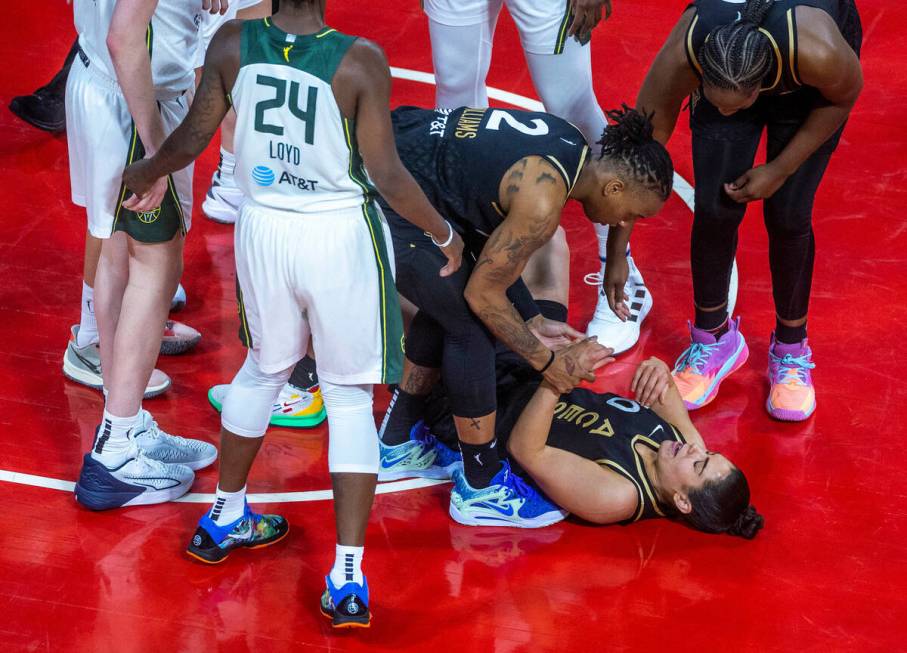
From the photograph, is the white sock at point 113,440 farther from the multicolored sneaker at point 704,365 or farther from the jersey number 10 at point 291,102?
the multicolored sneaker at point 704,365

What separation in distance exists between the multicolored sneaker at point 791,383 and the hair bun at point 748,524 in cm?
60

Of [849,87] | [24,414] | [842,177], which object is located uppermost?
[849,87]

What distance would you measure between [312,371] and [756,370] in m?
1.61

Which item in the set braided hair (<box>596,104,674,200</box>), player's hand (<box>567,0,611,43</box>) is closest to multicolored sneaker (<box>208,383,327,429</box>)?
braided hair (<box>596,104,674,200</box>)

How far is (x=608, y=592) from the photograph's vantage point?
346 cm

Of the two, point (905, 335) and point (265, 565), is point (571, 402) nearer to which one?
point (265, 565)

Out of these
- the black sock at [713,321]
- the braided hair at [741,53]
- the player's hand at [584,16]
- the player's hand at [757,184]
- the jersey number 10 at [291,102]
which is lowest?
the black sock at [713,321]

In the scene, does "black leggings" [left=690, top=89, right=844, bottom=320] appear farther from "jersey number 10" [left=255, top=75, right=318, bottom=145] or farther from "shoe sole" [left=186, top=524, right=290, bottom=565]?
"shoe sole" [left=186, top=524, right=290, bottom=565]

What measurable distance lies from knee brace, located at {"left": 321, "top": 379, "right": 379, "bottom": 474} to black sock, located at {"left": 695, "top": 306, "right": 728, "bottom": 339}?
150cm

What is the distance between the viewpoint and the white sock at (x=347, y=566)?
128 inches

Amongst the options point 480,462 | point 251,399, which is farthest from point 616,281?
point 251,399

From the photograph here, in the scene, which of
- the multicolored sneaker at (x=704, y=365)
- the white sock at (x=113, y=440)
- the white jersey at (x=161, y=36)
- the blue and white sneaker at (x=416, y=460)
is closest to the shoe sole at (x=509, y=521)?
the blue and white sneaker at (x=416, y=460)

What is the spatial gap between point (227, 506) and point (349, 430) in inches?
19.3

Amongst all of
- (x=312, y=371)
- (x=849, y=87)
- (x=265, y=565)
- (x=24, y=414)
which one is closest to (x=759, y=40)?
(x=849, y=87)
